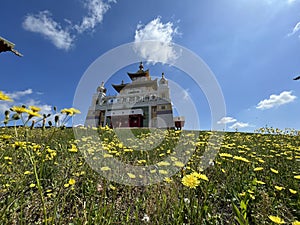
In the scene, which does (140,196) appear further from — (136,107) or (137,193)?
(136,107)

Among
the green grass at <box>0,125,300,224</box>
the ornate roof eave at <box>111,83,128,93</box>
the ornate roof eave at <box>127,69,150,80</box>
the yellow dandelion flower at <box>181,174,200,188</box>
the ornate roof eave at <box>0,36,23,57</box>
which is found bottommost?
the green grass at <box>0,125,300,224</box>

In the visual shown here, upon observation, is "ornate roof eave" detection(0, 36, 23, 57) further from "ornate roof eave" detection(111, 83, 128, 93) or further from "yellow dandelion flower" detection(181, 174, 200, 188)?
"ornate roof eave" detection(111, 83, 128, 93)

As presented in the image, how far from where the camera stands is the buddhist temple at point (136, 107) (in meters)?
28.0

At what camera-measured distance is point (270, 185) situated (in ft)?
6.97

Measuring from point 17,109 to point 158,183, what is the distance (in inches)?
61.3

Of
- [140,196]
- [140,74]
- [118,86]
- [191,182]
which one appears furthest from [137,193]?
[140,74]

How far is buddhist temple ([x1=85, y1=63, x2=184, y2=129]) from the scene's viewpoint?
28.0 meters

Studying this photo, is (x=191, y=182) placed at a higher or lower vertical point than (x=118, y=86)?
lower

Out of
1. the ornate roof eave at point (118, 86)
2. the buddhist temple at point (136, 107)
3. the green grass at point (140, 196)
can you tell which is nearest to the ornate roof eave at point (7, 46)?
the green grass at point (140, 196)

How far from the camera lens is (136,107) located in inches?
1169

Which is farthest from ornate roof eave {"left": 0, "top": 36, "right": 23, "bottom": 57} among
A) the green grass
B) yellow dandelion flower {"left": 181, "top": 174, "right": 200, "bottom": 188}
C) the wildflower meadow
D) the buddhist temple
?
the buddhist temple

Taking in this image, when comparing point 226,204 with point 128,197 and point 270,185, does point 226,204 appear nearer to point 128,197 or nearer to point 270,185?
point 270,185

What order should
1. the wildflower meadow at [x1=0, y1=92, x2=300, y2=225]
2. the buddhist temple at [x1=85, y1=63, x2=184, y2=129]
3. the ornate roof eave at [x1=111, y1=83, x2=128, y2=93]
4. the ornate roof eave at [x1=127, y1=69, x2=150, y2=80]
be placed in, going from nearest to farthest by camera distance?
1. the wildflower meadow at [x1=0, y1=92, x2=300, y2=225]
2. the buddhist temple at [x1=85, y1=63, x2=184, y2=129]
3. the ornate roof eave at [x1=111, y1=83, x2=128, y2=93]
4. the ornate roof eave at [x1=127, y1=69, x2=150, y2=80]

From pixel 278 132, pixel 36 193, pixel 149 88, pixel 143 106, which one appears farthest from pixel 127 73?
pixel 36 193
